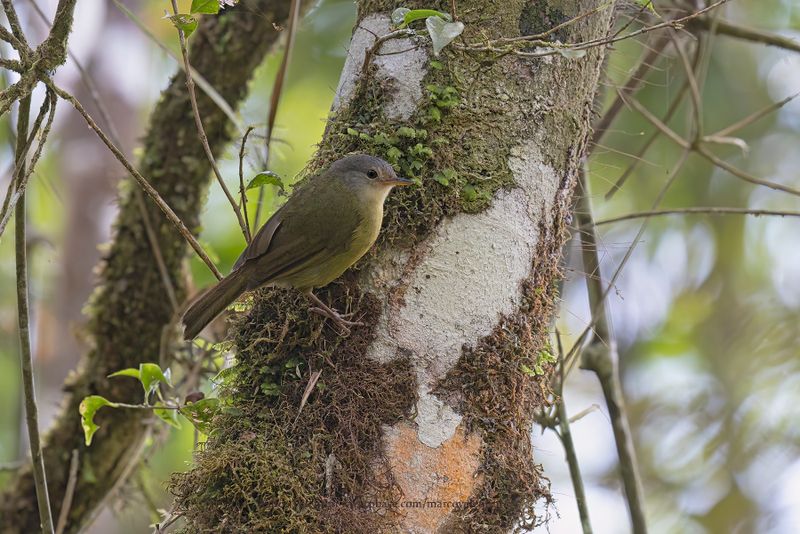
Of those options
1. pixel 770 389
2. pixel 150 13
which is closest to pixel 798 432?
pixel 770 389

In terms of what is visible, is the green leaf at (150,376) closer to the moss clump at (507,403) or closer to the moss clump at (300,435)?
the moss clump at (300,435)

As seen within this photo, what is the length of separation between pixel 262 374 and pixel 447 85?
42.9 inches

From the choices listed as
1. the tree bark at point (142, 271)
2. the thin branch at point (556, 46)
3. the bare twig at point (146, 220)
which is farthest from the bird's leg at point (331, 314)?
the tree bark at point (142, 271)

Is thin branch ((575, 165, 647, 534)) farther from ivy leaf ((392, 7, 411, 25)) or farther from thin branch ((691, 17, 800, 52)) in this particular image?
ivy leaf ((392, 7, 411, 25))

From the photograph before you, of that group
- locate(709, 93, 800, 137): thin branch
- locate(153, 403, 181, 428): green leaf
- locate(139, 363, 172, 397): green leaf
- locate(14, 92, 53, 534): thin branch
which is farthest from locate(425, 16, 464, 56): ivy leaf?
locate(709, 93, 800, 137): thin branch

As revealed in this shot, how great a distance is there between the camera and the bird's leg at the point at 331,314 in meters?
2.71

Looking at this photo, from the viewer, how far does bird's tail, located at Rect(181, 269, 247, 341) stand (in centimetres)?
320

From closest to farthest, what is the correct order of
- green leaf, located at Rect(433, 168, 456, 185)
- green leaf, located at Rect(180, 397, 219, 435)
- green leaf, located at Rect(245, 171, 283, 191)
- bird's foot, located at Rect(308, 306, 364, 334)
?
1. bird's foot, located at Rect(308, 306, 364, 334)
2. green leaf, located at Rect(433, 168, 456, 185)
3. green leaf, located at Rect(180, 397, 219, 435)
4. green leaf, located at Rect(245, 171, 283, 191)

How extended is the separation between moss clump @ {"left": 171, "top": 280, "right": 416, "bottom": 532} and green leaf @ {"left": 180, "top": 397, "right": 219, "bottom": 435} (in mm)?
107

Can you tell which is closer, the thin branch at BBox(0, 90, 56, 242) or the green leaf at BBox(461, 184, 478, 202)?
the thin branch at BBox(0, 90, 56, 242)

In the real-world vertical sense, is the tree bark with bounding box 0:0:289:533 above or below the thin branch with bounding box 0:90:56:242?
above

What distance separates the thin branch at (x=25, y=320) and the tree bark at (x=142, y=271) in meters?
1.73

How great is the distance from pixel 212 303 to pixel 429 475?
116cm

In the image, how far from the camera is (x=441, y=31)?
8.23 feet
